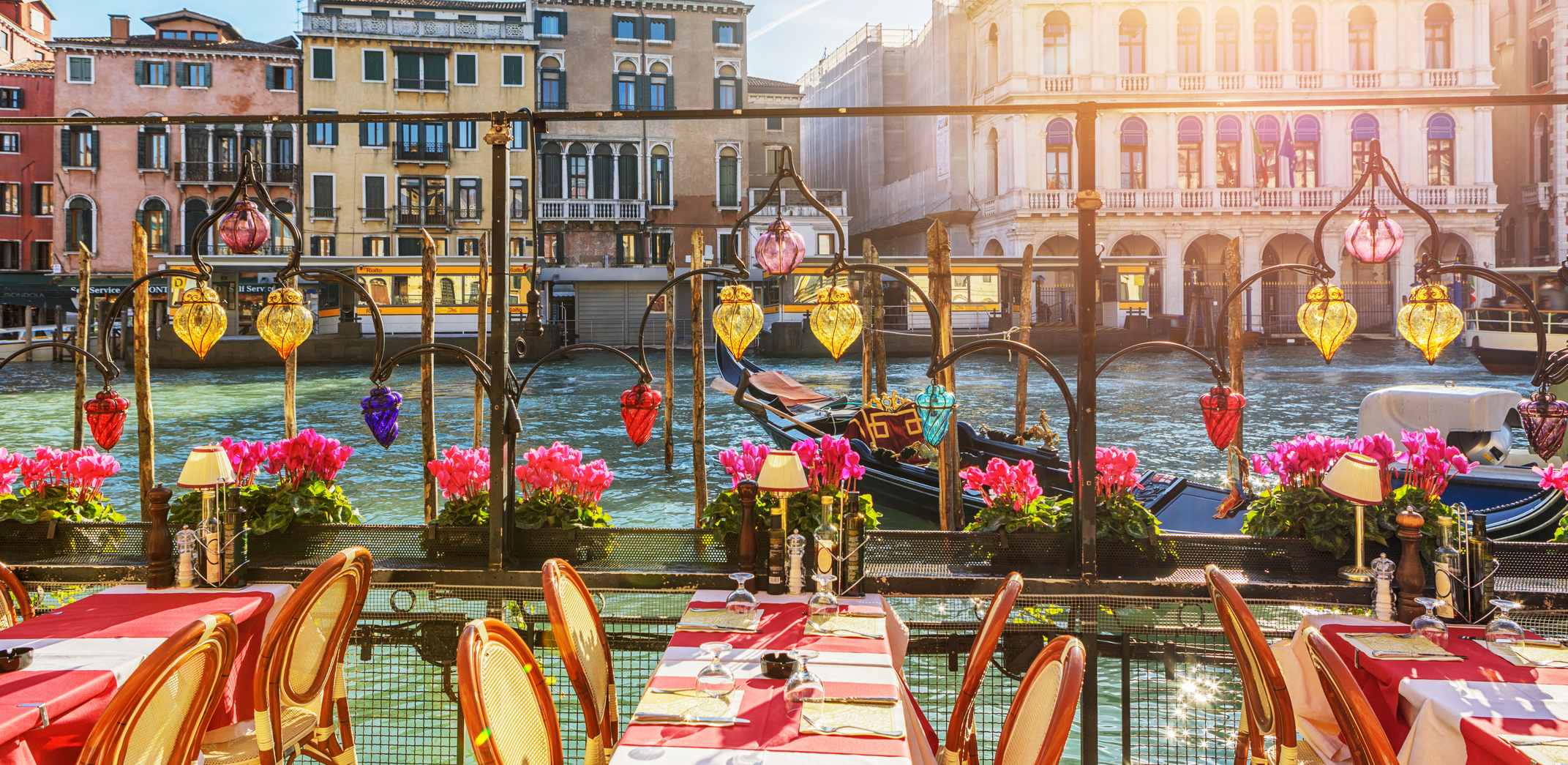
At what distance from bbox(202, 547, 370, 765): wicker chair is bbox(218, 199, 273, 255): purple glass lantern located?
3.64 ft

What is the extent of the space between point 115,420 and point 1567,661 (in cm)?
424

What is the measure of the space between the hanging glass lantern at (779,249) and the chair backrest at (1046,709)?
1.36 metres

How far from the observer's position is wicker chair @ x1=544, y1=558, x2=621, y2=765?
7.93 feet

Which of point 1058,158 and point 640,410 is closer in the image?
point 640,410

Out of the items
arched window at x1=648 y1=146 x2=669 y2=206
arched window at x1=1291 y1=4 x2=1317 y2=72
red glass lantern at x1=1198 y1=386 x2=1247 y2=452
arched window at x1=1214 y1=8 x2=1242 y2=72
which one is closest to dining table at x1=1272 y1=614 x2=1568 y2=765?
red glass lantern at x1=1198 y1=386 x2=1247 y2=452

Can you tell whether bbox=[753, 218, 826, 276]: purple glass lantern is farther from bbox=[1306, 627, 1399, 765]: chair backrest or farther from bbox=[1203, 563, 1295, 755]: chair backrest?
bbox=[1306, 627, 1399, 765]: chair backrest

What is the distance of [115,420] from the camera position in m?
3.47

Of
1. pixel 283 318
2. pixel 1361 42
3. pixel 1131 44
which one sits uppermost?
pixel 1131 44

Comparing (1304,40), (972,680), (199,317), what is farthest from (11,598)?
(1304,40)

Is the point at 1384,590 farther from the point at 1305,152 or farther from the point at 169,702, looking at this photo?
the point at 1305,152

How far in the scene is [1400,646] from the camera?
8.29ft

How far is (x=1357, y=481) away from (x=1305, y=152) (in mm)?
26159

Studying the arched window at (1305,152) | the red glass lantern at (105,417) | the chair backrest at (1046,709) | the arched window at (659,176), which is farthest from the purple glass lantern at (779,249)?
the arched window at (1305,152)

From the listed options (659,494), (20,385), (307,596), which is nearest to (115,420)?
(307,596)
